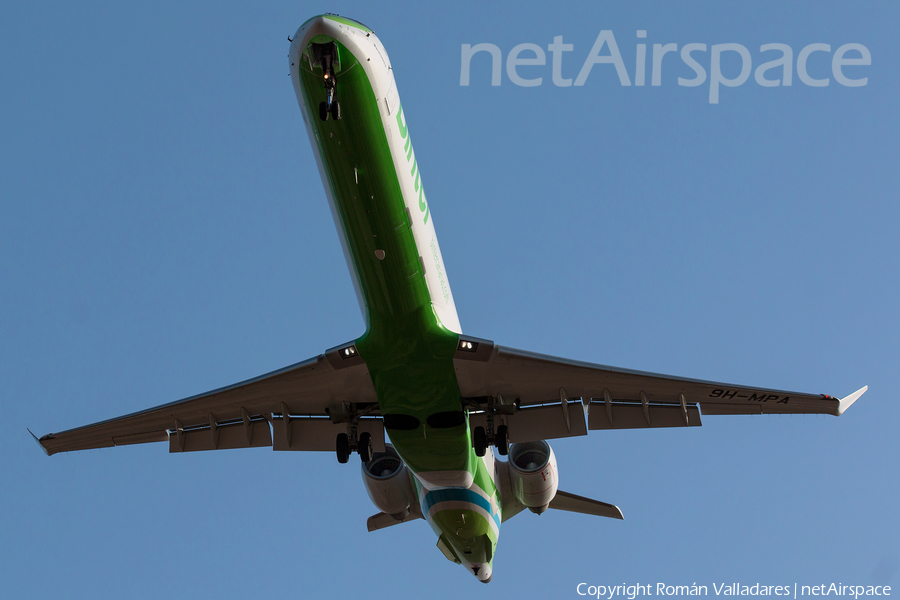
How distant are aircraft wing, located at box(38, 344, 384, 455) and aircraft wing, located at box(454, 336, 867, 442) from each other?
3.02 metres

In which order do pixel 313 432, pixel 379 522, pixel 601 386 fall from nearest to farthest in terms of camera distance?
pixel 601 386, pixel 313 432, pixel 379 522

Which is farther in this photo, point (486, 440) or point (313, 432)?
point (313, 432)

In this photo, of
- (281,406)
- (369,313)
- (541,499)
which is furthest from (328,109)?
(541,499)

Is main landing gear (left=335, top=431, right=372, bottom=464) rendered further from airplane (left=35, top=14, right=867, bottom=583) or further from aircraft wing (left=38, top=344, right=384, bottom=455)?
aircraft wing (left=38, top=344, right=384, bottom=455)

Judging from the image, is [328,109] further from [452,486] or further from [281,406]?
[452,486]

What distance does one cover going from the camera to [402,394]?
69.6 feet

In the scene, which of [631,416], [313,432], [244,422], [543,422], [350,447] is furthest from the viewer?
[313,432]

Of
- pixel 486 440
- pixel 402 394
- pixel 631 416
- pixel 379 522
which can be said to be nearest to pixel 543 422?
pixel 486 440

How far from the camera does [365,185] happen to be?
60.7 ft

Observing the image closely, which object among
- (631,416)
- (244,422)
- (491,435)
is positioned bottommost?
(491,435)

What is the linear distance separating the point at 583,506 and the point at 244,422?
9339 millimetres

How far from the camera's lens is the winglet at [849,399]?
65.6 ft

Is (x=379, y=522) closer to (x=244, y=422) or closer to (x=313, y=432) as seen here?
(x=313, y=432)

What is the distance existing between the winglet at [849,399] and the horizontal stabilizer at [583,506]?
7.31 meters
